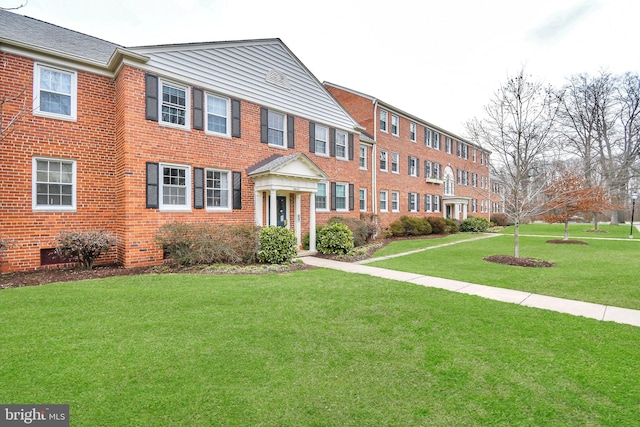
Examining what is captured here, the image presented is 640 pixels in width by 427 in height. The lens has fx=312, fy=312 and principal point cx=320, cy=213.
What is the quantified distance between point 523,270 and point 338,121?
35.5ft

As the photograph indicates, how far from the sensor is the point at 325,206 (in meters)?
15.6

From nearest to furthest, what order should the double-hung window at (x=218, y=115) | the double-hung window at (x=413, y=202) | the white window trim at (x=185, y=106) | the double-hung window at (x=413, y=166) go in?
the white window trim at (x=185, y=106) < the double-hung window at (x=218, y=115) < the double-hung window at (x=413, y=166) < the double-hung window at (x=413, y=202)

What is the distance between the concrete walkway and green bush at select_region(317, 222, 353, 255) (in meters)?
3.26

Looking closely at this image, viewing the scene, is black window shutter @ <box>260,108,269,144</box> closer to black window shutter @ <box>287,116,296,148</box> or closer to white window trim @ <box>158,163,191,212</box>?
black window shutter @ <box>287,116,296,148</box>

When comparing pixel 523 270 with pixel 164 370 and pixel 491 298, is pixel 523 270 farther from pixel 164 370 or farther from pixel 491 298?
pixel 164 370

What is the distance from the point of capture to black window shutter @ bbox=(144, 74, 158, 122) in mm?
9797

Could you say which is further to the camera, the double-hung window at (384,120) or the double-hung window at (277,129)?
the double-hung window at (384,120)

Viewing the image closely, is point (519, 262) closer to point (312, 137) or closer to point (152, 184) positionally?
point (312, 137)

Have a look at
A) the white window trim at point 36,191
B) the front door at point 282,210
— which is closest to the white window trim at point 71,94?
the white window trim at point 36,191

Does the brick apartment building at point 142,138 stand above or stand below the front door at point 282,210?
above

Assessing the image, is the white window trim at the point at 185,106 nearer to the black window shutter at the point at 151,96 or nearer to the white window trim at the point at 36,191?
the black window shutter at the point at 151,96

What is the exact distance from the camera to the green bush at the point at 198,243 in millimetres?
9328

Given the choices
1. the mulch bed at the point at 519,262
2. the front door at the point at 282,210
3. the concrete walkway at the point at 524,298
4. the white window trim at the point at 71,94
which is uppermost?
the white window trim at the point at 71,94

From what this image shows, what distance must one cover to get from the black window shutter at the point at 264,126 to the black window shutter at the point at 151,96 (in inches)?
158
